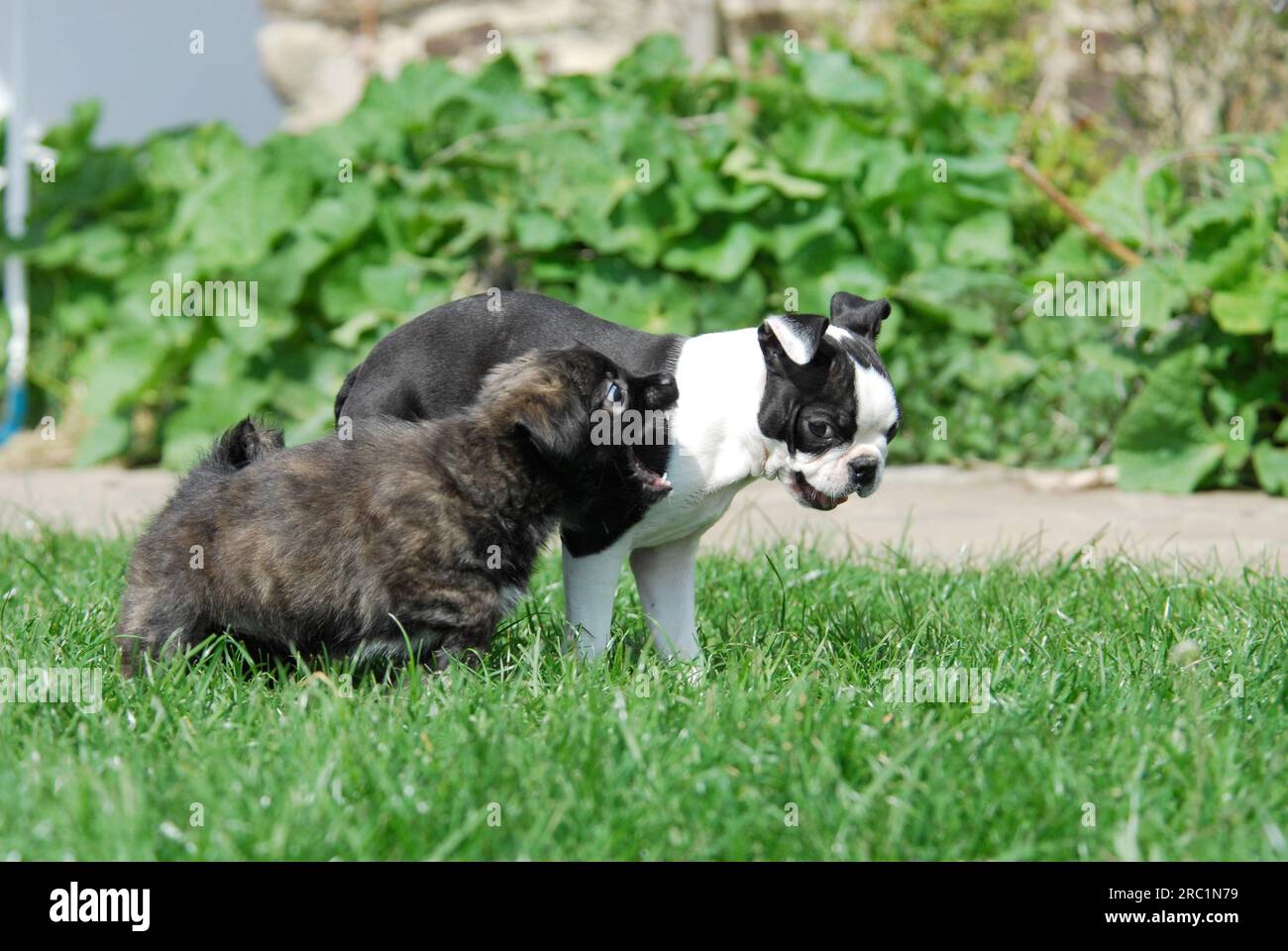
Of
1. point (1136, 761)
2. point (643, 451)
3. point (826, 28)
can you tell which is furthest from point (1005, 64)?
point (1136, 761)

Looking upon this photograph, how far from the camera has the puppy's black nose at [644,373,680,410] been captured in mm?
3633

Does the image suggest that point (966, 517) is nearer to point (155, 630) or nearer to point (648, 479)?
point (648, 479)

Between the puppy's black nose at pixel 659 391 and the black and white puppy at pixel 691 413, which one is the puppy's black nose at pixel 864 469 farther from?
the puppy's black nose at pixel 659 391

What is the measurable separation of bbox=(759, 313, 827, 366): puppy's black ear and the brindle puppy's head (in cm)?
26

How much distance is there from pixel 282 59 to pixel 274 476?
8013 mm

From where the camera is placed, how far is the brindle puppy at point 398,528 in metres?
3.45

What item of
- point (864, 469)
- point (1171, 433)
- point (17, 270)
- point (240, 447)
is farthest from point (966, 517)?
point (17, 270)

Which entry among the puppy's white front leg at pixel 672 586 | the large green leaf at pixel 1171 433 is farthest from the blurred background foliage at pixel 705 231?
the puppy's white front leg at pixel 672 586

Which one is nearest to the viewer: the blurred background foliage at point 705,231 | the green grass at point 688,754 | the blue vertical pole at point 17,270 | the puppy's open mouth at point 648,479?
the green grass at point 688,754

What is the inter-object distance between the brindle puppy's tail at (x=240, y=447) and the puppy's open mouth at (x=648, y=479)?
99 cm

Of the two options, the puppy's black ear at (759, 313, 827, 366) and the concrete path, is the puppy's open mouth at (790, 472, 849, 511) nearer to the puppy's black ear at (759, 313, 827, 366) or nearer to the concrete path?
the puppy's black ear at (759, 313, 827, 366)

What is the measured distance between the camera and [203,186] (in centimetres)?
834
